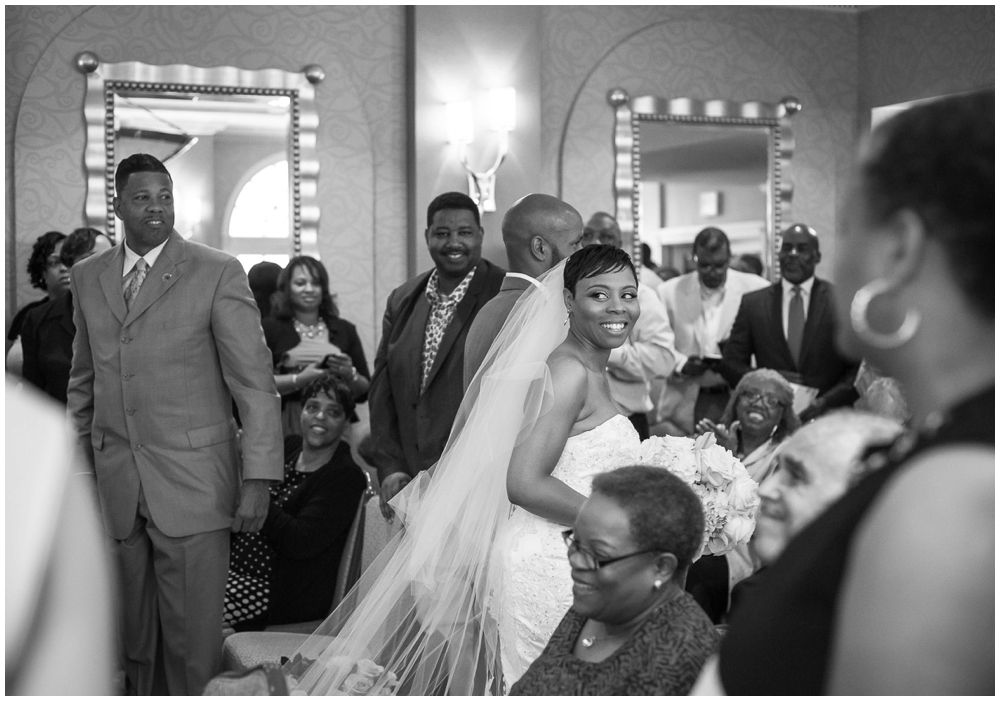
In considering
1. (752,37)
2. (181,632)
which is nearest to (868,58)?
(752,37)

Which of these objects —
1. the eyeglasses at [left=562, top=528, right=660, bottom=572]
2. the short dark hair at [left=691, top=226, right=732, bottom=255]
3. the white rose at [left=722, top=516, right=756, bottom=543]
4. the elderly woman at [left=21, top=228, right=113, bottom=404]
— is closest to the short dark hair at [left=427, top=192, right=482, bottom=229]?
the elderly woman at [left=21, top=228, right=113, bottom=404]

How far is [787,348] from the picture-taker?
5.43 meters

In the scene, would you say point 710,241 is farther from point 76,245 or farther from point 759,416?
point 76,245

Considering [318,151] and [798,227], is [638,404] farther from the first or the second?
[318,151]

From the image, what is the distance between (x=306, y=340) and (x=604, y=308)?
2.61 m

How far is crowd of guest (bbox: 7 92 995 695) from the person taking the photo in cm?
81

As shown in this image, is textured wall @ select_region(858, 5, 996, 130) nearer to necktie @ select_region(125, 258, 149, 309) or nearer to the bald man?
the bald man

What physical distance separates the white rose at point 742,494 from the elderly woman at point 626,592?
22.4 inches

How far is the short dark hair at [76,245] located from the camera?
5164mm

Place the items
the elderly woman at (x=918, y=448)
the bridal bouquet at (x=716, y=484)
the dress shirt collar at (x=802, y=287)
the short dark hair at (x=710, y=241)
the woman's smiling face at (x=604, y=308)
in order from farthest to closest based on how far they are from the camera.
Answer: the short dark hair at (x=710, y=241) → the dress shirt collar at (x=802, y=287) → the woman's smiling face at (x=604, y=308) → the bridal bouquet at (x=716, y=484) → the elderly woman at (x=918, y=448)

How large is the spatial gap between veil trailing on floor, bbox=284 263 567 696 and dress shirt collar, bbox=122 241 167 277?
1036mm

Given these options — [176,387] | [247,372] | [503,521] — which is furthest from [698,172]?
[503,521]

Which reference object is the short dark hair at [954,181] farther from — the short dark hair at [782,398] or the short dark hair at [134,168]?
the short dark hair at [782,398]

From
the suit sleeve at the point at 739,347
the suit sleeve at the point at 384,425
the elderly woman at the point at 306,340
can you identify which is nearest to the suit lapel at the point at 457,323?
the suit sleeve at the point at 384,425
